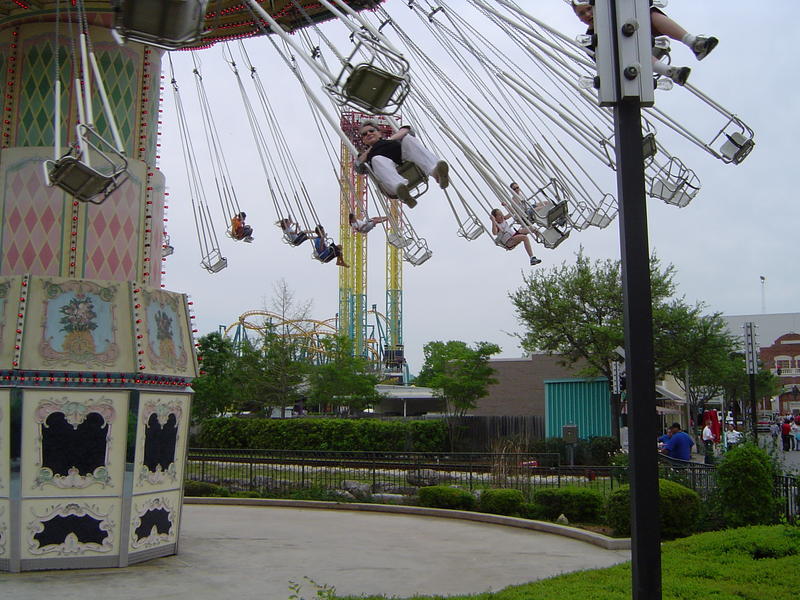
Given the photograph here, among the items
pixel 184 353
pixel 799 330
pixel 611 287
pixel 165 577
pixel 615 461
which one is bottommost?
pixel 165 577

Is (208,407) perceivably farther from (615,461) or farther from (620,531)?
(620,531)

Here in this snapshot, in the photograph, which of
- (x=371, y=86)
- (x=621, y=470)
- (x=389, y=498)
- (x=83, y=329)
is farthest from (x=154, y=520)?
(x=621, y=470)

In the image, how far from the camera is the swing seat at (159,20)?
7.20 metres

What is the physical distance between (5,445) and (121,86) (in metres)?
5.59

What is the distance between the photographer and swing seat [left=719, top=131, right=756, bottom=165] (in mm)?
10969

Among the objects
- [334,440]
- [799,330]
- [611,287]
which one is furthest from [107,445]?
[799,330]

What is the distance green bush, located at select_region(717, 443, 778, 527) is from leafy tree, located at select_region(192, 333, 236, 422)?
27.5 metres

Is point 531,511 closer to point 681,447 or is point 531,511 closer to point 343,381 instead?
point 681,447

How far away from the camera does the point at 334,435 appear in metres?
33.0

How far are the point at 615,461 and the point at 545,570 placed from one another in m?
6.47

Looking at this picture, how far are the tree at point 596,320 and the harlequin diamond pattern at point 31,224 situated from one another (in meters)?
24.7

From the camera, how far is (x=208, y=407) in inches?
1542

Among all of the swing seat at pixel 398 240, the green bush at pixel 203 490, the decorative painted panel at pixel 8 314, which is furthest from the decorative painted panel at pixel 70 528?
the green bush at pixel 203 490

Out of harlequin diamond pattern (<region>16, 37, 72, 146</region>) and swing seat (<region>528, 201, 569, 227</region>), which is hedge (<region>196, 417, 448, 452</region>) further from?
swing seat (<region>528, 201, 569, 227</region>)
